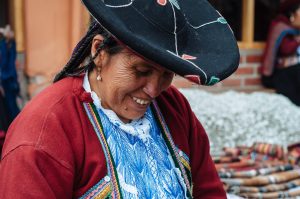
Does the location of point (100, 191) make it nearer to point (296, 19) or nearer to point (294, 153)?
point (294, 153)

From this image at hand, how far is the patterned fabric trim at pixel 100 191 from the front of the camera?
6.55 ft

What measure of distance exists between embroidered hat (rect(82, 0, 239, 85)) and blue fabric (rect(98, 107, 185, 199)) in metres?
0.39

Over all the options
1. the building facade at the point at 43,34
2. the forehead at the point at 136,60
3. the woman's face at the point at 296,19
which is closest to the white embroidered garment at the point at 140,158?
the forehead at the point at 136,60

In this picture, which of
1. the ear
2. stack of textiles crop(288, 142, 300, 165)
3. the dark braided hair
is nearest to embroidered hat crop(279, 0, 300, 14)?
stack of textiles crop(288, 142, 300, 165)

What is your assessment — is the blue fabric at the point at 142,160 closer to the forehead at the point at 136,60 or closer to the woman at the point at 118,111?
the woman at the point at 118,111

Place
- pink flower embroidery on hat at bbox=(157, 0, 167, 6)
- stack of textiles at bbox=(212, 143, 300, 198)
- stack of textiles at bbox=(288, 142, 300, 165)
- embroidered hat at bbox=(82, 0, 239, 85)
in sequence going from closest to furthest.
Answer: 1. embroidered hat at bbox=(82, 0, 239, 85)
2. pink flower embroidery on hat at bbox=(157, 0, 167, 6)
3. stack of textiles at bbox=(212, 143, 300, 198)
4. stack of textiles at bbox=(288, 142, 300, 165)

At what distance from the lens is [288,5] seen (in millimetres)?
5508

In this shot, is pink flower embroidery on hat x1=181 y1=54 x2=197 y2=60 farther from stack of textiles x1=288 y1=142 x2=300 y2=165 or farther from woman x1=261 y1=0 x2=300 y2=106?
woman x1=261 y1=0 x2=300 y2=106

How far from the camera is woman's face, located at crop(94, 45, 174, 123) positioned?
1983 millimetres

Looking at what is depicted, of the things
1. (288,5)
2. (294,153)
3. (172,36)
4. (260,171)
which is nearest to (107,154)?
(172,36)

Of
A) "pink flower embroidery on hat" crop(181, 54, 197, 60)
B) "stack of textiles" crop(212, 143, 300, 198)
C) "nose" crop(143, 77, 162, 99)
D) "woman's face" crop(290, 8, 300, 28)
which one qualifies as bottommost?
"stack of textiles" crop(212, 143, 300, 198)

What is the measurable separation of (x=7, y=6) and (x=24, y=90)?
86 centimetres

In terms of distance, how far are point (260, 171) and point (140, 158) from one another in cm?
203

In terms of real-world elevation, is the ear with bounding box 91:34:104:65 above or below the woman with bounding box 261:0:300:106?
above
